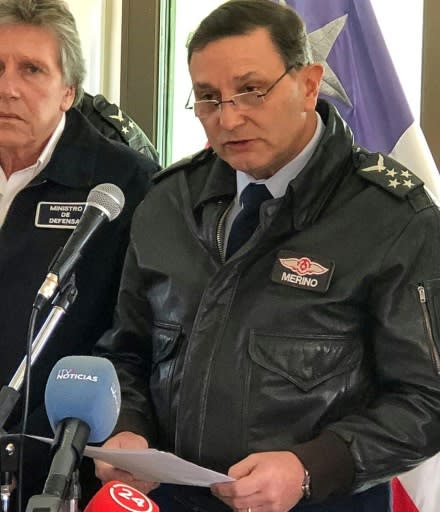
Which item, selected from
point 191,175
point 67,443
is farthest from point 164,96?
point 67,443

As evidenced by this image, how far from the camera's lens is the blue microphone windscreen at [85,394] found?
1.14 metres

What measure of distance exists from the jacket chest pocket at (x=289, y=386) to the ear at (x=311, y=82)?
1.45 feet

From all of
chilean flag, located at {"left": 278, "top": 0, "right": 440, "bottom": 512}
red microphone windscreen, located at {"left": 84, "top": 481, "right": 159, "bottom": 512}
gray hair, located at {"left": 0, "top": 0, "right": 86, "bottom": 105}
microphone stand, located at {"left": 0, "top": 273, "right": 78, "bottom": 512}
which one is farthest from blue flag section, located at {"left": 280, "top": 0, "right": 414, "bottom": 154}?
red microphone windscreen, located at {"left": 84, "top": 481, "right": 159, "bottom": 512}

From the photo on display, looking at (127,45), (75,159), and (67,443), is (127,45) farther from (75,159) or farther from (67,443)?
(67,443)

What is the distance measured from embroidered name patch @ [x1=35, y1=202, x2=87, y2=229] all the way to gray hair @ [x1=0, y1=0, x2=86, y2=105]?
276mm

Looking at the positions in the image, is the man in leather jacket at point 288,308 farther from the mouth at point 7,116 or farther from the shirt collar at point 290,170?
the mouth at point 7,116

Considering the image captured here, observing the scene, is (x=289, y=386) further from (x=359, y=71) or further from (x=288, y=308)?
(x=359, y=71)

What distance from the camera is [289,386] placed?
1527 mm

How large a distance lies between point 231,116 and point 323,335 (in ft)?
1.37

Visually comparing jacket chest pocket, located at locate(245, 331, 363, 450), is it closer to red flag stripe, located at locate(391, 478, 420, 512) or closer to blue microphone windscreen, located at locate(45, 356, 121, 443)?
blue microphone windscreen, located at locate(45, 356, 121, 443)

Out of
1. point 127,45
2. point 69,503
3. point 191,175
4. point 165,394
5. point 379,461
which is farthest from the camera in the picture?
point 127,45

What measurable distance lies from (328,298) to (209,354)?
0.75ft

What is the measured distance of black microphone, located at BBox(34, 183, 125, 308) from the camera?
1345 millimetres

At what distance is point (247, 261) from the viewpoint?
5.16 feet
